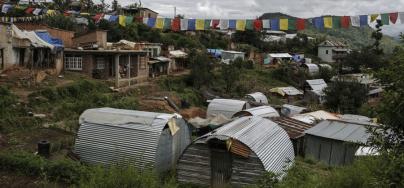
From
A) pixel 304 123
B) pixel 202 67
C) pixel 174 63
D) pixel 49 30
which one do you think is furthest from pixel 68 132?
pixel 174 63

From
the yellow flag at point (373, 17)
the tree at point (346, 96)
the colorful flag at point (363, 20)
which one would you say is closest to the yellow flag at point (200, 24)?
the colorful flag at point (363, 20)

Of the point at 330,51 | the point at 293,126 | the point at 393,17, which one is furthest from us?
the point at 330,51

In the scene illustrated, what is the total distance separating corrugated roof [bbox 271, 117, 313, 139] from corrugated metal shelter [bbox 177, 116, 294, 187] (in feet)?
18.9

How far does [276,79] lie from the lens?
167 ft

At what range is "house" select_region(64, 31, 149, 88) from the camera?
100 feet

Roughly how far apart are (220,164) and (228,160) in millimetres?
302

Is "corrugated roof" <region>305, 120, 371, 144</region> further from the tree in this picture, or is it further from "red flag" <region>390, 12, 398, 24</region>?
the tree

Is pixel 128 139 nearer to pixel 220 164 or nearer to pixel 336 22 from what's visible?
pixel 220 164

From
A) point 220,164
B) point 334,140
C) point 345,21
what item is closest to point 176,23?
point 345,21

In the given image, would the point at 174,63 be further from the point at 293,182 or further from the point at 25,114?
the point at 293,182

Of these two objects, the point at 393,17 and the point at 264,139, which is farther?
the point at 393,17

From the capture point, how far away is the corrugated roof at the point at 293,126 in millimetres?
20422

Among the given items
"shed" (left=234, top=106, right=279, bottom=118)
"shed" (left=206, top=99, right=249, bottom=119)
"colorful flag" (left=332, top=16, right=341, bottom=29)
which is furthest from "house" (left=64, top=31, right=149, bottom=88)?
"colorful flag" (left=332, top=16, right=341, bottom=29)

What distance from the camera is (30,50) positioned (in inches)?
1065
